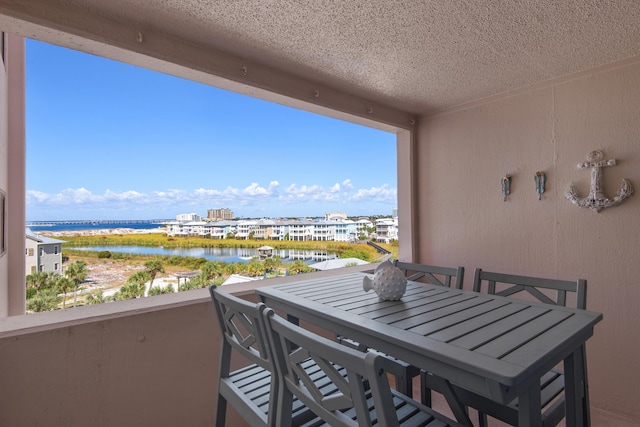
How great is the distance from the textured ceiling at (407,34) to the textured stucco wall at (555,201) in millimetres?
258

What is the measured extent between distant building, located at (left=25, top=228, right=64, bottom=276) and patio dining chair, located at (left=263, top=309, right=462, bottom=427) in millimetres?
1628

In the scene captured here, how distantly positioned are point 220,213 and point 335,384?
2086mm

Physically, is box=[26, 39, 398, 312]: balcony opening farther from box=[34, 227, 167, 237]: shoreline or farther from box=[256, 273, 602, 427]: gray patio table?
box=[256, 273, 602, 427]: gray patio table

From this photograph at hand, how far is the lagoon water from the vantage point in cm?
212

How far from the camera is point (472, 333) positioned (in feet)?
3.62

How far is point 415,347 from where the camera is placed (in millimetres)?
1010

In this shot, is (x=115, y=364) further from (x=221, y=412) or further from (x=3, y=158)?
(x=3, y=158)

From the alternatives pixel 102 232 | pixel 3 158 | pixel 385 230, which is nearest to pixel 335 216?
pixel 385 230

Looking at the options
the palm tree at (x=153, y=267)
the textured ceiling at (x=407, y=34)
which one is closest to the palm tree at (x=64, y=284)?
the palm tree at (x=153, y=267)

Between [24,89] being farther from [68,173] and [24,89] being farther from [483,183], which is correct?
[483,183]

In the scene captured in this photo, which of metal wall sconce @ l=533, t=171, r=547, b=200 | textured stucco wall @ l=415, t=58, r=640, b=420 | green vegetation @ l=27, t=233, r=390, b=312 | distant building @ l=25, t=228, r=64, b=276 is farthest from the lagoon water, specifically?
metal wall sconce @ l=533, t=171, r=547, b=200

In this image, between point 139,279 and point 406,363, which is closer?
point 406,363

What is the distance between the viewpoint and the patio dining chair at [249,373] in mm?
1134

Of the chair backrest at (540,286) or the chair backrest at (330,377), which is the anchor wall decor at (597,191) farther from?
the chair backrest at (330,377)
